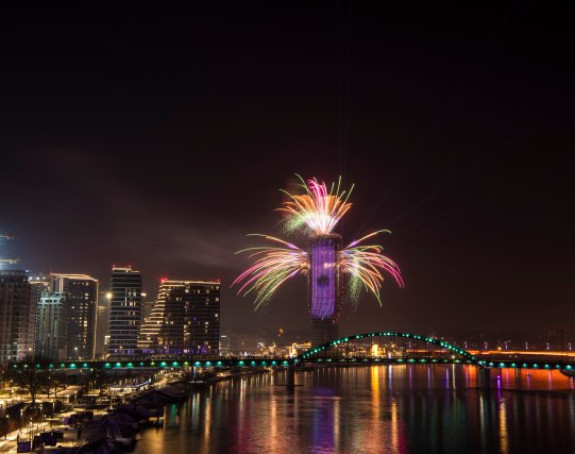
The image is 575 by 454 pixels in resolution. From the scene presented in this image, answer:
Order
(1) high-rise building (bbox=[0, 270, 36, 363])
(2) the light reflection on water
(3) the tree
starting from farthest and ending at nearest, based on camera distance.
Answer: (1) high-rise building (bbox=[0, 270, 36, 363]) → (3) the tree → (2) the light reflection on water

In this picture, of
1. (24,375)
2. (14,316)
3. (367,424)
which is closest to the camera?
(367,424)

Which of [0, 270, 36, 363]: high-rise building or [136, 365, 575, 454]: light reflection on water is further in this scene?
[0, 270, 36, 363]: high-rise building

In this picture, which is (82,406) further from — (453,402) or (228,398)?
(453,402)

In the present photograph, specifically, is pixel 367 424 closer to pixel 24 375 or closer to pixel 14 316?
pixel 24 375

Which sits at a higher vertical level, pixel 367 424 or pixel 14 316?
pixel 14 316

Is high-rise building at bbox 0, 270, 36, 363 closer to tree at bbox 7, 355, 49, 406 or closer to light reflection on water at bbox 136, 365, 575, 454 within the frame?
tree at bbox 7, 355, 49, 406

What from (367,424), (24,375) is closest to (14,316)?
(24,375)

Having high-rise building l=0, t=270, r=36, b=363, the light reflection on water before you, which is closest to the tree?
the light reflection on water

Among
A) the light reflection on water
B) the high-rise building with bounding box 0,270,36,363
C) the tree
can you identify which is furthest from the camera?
the high-rise building with bounding box 0,270,36,363
